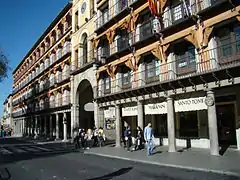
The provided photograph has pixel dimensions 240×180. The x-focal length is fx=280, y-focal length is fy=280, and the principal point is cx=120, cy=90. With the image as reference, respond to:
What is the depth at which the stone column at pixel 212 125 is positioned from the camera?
1404 cm

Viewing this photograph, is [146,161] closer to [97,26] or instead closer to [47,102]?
[97,26]

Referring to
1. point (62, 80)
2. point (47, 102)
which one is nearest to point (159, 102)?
point (62, 80)

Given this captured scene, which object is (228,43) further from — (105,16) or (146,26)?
(105,16)

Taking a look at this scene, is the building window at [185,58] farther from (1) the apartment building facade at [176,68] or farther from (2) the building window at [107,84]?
(2) the building window at [107,84]

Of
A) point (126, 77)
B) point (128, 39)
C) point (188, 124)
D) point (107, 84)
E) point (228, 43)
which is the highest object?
point (128, 39)

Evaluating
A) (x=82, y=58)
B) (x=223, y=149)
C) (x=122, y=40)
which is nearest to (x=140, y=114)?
(x=223, y=149)

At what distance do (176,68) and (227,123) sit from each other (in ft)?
15.1

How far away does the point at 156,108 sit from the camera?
1859cm

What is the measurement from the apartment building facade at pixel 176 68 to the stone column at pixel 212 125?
0.05m

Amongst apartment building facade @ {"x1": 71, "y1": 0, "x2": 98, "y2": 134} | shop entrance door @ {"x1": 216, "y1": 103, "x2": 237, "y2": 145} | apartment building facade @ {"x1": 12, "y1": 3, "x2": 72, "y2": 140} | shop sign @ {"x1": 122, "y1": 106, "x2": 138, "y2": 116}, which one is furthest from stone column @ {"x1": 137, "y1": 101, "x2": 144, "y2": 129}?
apartment building facade @ {"x1": 12, "y1": 3, "x2": 72, "y2": 140}

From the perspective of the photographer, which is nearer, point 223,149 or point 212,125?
point 212,125

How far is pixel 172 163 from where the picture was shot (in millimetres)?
12164

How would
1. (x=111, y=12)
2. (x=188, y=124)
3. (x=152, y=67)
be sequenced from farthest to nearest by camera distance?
(x=111, y=12) → (x=152, y=67) → (x=188, y=124)

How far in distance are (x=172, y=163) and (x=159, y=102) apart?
22.3ft
